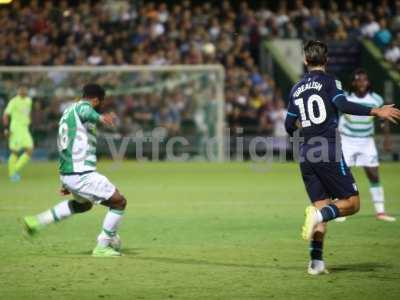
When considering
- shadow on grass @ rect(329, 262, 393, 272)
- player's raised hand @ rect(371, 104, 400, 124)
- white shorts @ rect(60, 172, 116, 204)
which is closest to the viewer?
player's raised hand @ rect(371, 104, 400, 124)

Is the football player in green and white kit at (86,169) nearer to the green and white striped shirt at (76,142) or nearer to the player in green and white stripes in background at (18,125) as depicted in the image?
the green and white striped shirt at (76,142)

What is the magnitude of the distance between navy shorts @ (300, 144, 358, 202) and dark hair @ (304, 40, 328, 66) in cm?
91

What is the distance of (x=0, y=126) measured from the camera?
88.7 feet

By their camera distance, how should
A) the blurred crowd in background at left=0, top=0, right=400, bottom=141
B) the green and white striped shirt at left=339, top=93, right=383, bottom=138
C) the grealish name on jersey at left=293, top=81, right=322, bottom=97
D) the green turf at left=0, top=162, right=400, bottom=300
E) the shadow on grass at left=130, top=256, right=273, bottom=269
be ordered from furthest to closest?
the blurred crowd in background at left=0, top=0, right=400, bottom=141 < the green and white striped shirt at left=339, top=93, right=383, bottom=138 < the shadow on grass at left=130, top=256, right=273, bottom=269 < the grealish name on jersey at left=293, top=81, right=322, bottom=97 < the green turf at left=0, top=162, right=400, bottom=300

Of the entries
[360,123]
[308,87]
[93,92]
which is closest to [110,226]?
[93,92]

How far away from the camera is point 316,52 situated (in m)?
9.19

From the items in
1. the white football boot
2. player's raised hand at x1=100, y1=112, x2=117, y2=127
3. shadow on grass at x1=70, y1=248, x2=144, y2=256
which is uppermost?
A: player's raised hand at x1=100, y1=112, x2=117, y2=127

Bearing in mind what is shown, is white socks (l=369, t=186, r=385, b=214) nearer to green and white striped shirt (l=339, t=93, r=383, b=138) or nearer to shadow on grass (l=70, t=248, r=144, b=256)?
green and white striped shirt (l=339, t=93, r=383, b=138)

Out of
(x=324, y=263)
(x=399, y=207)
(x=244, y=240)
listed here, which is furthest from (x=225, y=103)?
(x=324, y=263)

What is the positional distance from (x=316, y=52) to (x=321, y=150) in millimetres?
1047

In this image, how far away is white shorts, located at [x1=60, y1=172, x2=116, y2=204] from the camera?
1018cm

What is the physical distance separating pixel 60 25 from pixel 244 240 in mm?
19377

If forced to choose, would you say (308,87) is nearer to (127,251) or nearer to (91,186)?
(91,186)

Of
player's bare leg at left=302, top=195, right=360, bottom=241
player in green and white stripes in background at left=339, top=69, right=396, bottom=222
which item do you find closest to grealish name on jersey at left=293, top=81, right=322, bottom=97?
player's bare leg at left=302, top=195, right=360, bottom=241
